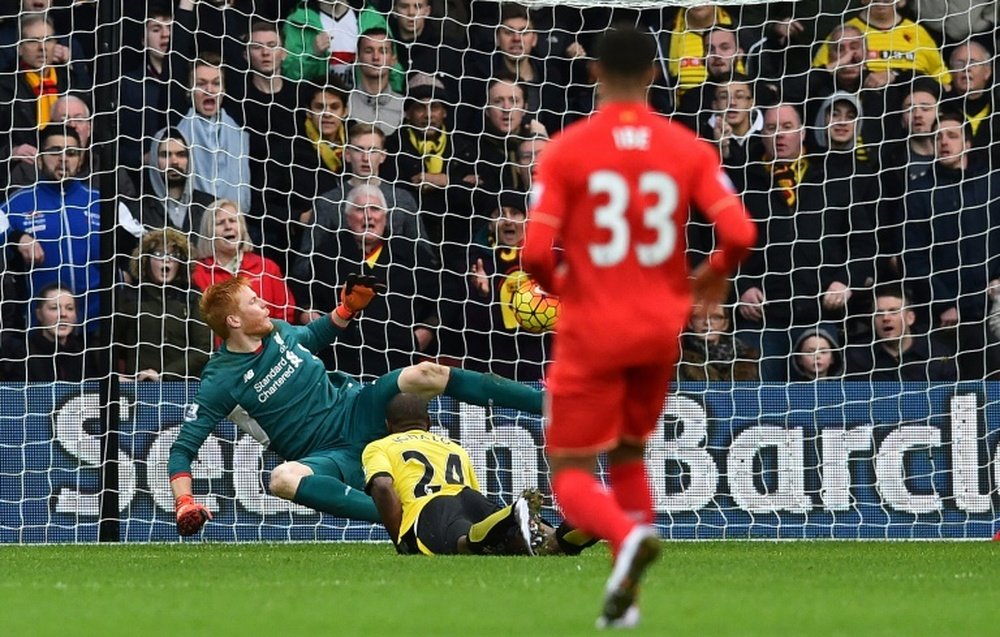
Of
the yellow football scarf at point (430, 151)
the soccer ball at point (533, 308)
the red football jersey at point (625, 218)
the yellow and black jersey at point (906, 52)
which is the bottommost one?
the soccer ball at point (533, 308)

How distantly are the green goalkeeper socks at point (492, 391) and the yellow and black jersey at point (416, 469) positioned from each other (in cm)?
27

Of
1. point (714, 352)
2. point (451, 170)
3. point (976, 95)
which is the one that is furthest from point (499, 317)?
point (976, 95)

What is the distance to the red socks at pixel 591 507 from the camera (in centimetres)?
454

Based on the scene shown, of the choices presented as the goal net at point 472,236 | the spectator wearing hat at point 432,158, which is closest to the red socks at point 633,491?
the goal net at point 472,236

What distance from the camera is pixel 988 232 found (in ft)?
34.1

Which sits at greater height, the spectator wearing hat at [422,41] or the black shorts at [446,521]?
the spectator wearing hat at [422,41]

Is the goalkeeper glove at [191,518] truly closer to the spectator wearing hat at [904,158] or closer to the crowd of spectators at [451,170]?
the crowd of spectators at [451,170]

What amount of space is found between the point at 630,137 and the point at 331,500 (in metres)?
4.01

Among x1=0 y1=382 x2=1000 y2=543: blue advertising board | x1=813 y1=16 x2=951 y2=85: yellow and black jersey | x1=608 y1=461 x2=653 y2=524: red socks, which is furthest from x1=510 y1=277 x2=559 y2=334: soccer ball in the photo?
x1=608 y1=461 x2=653 y2=524: red socks

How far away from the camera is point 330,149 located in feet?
34.5

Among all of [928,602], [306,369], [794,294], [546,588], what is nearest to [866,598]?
[928,602]

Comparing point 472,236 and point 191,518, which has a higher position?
point 472,236

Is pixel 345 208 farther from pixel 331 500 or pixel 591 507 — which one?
pixel 591 507

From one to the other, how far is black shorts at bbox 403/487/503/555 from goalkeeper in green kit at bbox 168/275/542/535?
2.03 feet
